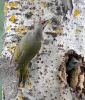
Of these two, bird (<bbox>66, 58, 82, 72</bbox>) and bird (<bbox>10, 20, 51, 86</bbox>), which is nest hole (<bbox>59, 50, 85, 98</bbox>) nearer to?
bird (<bbox>66, 58, 82, 72</bbox>)

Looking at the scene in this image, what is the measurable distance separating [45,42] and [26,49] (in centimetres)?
17

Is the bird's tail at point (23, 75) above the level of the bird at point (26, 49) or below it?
below

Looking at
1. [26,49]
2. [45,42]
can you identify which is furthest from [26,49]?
[45,42]

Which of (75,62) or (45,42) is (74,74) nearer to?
(75,62)

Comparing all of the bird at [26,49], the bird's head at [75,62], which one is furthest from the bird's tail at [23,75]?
the bird's head at [75,62]

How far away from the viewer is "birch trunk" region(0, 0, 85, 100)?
11.9ft

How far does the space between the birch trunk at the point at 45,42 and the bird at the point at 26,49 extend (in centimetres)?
5

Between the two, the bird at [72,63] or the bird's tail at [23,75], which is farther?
the bird at [72,63]

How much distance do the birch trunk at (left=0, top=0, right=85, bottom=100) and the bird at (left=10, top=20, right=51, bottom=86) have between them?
5 centimetres

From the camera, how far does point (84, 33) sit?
3920mm

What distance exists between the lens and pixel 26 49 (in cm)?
370

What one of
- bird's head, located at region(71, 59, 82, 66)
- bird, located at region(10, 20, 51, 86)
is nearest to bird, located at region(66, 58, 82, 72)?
bird's head, located at region(71, 59, 82, 66)

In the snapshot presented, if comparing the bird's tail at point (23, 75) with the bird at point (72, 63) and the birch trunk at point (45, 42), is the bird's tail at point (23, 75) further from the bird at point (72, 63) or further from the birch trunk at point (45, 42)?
the bird at point (72, 63)

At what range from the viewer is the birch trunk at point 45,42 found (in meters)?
3.63
